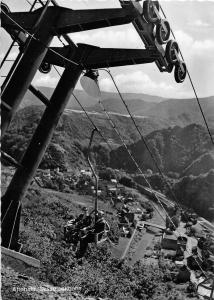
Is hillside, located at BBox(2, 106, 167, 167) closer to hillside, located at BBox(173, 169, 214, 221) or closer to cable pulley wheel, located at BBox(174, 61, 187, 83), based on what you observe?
hillside, located at BBox(173, 169, 214, 221)

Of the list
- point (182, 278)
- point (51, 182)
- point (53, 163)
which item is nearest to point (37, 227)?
point (182, 278)

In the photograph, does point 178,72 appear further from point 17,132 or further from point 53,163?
point 17,132

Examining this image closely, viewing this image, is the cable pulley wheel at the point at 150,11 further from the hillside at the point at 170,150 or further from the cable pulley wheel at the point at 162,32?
the hillside at the point at 170,150

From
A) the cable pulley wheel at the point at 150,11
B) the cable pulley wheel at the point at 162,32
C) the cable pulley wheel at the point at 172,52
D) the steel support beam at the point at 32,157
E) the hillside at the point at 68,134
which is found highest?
the cable pulley wheel at the point at 150,11

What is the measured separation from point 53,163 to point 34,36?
7521 centimetres

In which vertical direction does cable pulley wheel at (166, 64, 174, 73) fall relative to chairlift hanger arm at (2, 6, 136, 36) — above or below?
below

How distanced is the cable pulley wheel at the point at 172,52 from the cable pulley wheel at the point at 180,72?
0.62 ft

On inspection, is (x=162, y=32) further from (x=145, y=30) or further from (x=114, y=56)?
(x=114, y=56)

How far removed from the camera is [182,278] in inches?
1000

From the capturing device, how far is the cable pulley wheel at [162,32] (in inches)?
212

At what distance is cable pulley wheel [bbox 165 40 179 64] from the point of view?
5.75 m

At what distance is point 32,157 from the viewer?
216 inches

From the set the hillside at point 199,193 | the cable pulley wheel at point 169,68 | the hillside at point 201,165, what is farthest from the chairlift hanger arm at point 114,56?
the hillside at point 201,165

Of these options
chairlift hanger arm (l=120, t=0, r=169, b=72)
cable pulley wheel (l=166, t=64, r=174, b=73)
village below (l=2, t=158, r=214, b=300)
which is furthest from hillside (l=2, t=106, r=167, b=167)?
chairlift hanger arm (l=120, t=0, r=169, b=72)
